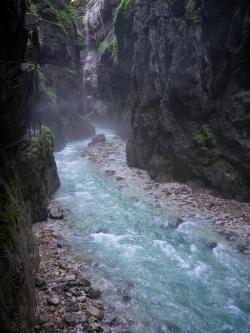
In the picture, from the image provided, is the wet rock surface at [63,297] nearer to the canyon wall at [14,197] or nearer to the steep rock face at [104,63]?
the canyon wall at [14,197]

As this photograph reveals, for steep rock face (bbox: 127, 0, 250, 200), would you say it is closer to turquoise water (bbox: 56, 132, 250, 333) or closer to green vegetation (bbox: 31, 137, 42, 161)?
turquoise water (bbox: 56, 132, 250, 333)

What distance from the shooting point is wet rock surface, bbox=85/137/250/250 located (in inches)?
671

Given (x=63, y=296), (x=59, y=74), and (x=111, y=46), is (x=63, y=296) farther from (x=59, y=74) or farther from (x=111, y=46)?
(x=111, y=46)

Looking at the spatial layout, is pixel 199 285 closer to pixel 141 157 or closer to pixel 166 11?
pixel 141 157

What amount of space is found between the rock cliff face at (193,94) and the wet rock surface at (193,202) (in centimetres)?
95

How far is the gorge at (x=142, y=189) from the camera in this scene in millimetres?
10352

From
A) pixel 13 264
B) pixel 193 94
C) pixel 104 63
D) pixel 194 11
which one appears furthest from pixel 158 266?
pixel 104 63

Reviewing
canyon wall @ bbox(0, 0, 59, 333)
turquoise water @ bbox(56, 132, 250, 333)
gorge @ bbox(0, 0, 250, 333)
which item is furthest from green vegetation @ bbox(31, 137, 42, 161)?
turquoise water @ bbox(56, 132, 250, 333)

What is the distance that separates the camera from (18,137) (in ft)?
50.5

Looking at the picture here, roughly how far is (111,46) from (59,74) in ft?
31.9

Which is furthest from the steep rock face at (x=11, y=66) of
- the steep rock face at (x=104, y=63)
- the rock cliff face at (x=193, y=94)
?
the steep rock face at (x=104, y=63)

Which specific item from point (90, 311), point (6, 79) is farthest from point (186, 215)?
point (6, 79)

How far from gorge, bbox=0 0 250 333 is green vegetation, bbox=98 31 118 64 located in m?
3.36

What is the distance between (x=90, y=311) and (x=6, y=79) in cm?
826
